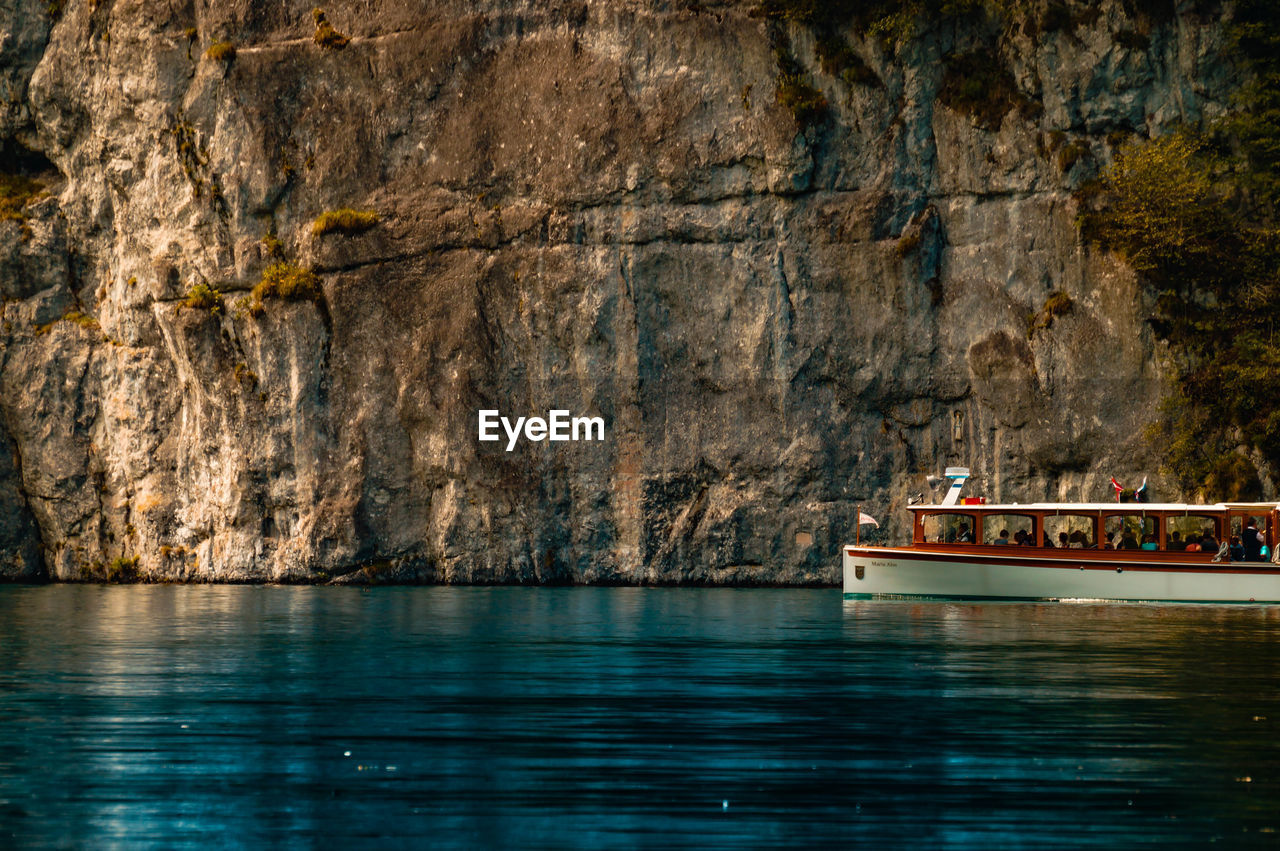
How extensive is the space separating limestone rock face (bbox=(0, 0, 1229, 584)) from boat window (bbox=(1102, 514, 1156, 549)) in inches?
61.5

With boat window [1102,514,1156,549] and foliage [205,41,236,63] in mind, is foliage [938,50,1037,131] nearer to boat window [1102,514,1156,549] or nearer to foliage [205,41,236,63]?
boat window [1102,514,1156,549]

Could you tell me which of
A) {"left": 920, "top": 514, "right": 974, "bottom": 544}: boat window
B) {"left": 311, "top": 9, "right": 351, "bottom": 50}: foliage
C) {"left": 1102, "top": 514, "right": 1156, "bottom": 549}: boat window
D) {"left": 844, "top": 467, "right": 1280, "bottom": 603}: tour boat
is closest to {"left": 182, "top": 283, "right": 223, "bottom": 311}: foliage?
{"left": 311, "top": 9, "right": 351, "bottom": 50}: foliage

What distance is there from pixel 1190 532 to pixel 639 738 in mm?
38419

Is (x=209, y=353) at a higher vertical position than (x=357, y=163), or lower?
lower

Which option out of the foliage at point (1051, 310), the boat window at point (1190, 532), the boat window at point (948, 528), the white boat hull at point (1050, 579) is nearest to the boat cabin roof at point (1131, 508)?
the boat window at point (1190, 532)

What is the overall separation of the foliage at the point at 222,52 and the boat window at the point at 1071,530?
113 feet

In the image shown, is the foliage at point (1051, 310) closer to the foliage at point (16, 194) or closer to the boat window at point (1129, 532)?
the boat window at point (1129, 532)

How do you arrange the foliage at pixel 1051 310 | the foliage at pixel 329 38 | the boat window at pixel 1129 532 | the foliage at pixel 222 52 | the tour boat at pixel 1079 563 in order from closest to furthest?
the tour boat at pixel 1079 563
the boat window at pixel 1129 532
the foliage at pixel 1051 310
the foliage at pixel 329 38
the foliage at pixel 222 52

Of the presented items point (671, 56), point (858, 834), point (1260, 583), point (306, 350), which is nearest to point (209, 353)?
point (306, 350)

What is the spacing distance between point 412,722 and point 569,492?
3853 centimetres

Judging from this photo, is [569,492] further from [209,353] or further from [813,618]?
[813,618]

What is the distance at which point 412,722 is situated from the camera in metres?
17.8

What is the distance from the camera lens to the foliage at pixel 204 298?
59.1 meters

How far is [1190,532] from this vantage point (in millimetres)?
50594
